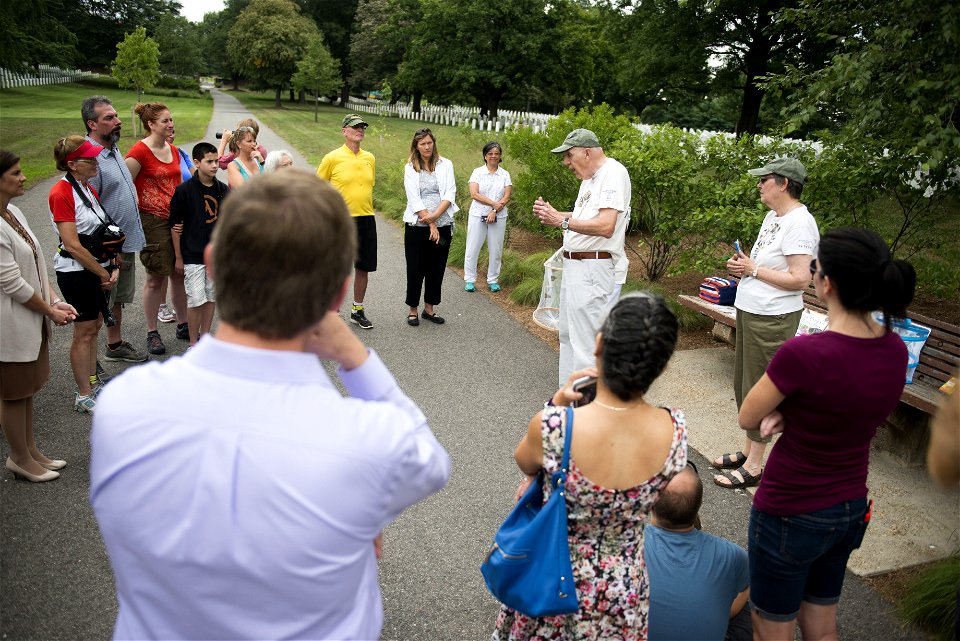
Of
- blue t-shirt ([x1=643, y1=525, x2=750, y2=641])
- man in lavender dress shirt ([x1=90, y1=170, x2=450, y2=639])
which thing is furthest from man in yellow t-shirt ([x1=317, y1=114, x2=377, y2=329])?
man in lavender dress shirt ([x1=90, y1=170, x2=450, y2=639])

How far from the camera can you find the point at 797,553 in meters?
2.57

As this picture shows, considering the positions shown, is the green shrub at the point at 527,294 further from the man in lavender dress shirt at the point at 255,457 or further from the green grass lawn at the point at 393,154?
the man in lavender dress shirt at the point at 255,457

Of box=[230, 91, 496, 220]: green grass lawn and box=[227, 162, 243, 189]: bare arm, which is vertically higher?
box=[227, 162, 243, 189]: bare arm

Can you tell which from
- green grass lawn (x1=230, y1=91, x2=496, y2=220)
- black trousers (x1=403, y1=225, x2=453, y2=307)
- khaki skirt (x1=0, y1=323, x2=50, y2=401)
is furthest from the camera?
green grass lawn (x1=230, y1=91, x2=496, y2=220)

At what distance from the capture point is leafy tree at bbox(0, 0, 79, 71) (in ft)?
114

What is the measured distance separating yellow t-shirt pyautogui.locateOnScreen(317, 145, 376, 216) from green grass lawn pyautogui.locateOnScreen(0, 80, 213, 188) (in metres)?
10.3

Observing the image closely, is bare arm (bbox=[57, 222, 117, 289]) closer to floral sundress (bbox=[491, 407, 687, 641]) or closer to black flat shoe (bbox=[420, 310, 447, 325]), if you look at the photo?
black flat shoe (bbox=[420, 310, 447, 325])

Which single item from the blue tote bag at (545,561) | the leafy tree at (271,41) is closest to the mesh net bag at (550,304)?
the blue tote bag at (545,561)

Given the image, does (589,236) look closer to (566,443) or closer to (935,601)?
(935,601)

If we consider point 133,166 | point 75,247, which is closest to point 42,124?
point 133,166

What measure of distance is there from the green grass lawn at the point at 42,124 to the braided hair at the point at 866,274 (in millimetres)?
15379

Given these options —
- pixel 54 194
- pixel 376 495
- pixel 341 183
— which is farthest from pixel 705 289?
pixel 376 495

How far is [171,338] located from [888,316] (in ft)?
19.9

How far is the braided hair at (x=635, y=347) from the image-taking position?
6.72 feet
